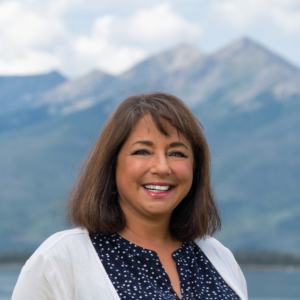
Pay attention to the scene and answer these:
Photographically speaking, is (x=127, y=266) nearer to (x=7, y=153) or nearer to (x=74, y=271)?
(x=74, y=271)

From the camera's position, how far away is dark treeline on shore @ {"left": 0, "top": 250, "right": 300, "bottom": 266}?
206 ft

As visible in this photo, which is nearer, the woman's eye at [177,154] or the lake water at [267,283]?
the woman's eye at [177,154]

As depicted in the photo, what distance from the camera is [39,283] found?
5.84ft

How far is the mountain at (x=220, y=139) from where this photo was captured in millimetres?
73188

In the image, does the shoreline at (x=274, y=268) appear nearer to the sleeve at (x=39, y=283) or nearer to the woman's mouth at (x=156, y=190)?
the woman's mouth at (x=156, y=190)

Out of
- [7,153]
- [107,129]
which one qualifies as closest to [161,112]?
[107,129]

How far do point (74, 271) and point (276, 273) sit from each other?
70091mm

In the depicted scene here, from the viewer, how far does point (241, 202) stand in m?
77.9

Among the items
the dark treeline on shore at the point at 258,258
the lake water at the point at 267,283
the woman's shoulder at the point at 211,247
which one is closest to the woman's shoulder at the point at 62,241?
the woman's shoulder at the point at 211,247

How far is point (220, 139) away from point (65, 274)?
298 feet

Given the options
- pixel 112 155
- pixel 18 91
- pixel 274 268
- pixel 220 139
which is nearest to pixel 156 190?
pixel 112 155

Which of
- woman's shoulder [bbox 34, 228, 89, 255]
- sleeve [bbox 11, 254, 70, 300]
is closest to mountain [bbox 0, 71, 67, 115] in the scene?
woman's shoulder [bbox 34, 228, 89, 255]

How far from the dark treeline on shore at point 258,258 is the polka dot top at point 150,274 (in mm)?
60602

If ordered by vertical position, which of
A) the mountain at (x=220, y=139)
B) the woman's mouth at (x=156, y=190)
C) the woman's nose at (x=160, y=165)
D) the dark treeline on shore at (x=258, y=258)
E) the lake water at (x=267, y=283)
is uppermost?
the mountain at (x=220, y=139)
